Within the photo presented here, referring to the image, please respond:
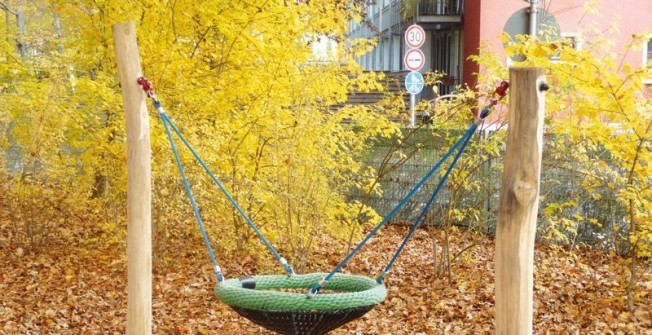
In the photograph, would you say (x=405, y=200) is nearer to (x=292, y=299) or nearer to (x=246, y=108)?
(x=292, y=299)

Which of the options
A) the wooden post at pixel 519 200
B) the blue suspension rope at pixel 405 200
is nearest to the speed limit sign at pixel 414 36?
the blue suspension rope at pixel 405 200

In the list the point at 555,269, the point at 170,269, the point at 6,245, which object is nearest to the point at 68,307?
the point at 170,269

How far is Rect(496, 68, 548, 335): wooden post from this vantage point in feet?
13.1

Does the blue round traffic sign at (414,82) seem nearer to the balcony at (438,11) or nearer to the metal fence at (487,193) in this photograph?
the metal fence at (487,193)

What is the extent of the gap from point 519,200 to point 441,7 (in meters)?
20.9

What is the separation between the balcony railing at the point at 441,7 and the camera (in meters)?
23.4

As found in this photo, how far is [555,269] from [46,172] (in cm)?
523

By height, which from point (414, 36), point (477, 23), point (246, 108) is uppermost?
point (477, 23)

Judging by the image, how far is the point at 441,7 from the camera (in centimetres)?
2436

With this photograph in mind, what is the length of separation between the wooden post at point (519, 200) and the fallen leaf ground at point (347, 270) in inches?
139

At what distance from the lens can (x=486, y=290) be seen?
29.3ft

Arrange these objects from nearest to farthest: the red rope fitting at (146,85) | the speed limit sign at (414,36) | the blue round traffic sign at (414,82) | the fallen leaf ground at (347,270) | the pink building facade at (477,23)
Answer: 1. the red rope fitting at (146,85)
2. the fallen leaf ground at (347,270)
3. the speed limit sign at (414,36)
4. the blue round traffic sign at (414,82)
5. the pink building facade at (477,23)

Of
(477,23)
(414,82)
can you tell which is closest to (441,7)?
(477,23)

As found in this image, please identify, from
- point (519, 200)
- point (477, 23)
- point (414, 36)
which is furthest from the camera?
point (477, 23)
